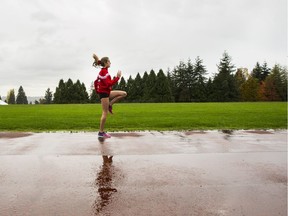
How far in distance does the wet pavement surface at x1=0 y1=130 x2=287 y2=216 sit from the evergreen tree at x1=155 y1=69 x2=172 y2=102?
73117 millimetres

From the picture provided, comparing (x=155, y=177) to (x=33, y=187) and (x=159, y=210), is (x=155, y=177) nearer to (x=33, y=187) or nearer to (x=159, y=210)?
(x=159, y=210)

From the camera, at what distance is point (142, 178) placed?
405 centimetres

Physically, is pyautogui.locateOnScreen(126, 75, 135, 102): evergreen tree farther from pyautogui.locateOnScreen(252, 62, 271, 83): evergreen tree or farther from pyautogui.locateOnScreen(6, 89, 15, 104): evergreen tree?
pyautogui.locateOnScreen(6, 89, 15, 104): evergreen tree

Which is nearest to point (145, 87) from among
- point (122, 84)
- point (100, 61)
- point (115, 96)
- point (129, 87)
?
point (129, 87)

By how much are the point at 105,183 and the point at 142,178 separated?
1.68ft

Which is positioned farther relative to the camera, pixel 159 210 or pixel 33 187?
pixel 33 187

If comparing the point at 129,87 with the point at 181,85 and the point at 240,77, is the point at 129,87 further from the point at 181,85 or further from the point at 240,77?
the point at 240,77

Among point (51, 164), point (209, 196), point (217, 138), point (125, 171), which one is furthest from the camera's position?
point (217, 138)

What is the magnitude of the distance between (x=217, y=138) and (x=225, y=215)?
4.87 m

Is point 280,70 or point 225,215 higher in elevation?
point 280,70

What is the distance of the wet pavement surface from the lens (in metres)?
3.02

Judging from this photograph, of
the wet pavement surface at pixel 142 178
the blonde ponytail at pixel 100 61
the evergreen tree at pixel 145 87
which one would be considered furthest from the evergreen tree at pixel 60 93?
the wet pavement surface at pixel 142 178

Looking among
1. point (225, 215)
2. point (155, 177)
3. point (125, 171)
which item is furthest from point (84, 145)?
point (225, 215)

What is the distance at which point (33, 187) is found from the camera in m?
3.60
